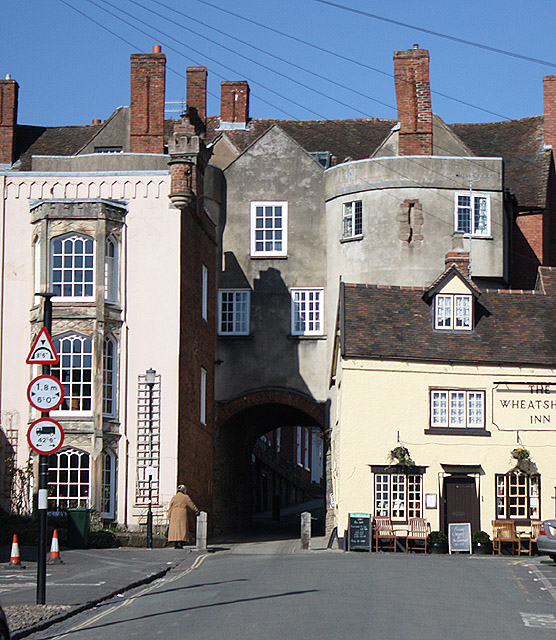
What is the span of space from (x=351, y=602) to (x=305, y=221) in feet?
90.0

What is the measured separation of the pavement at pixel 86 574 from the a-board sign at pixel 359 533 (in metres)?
1.55

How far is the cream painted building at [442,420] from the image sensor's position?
112 ft

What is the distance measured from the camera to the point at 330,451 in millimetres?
41219

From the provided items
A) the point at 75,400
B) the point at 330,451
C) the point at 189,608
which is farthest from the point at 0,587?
the point at 330,451

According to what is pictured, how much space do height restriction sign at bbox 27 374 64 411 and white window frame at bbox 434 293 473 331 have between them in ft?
69.2

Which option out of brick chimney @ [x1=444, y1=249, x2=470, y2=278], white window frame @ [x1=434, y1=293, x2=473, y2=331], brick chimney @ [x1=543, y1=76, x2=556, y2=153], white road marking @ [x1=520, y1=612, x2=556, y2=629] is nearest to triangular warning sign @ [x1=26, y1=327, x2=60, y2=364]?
white road marking @ [x1=520, y1=612, x2=556, y2=629]

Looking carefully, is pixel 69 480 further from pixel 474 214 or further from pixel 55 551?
pixel 474 214

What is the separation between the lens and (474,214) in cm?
4178

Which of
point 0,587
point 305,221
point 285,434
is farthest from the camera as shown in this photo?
point 285,434

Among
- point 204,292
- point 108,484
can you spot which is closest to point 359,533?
point 108,484

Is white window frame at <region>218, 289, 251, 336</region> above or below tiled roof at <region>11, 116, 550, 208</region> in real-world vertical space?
below

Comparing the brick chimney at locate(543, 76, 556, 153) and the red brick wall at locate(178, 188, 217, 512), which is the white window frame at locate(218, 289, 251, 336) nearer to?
the red brick wall at locate(178, 188, 217, 512)

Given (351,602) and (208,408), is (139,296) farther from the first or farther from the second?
(351,602)

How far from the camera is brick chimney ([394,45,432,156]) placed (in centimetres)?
4216
